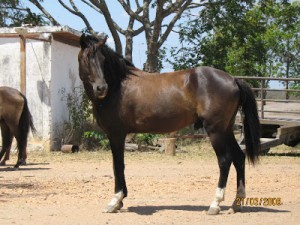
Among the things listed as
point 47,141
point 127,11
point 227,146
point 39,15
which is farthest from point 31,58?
point 227,146

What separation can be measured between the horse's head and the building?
9598 millimetres

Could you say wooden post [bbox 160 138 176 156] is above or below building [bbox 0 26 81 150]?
below

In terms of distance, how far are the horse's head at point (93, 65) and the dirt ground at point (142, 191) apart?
158cm

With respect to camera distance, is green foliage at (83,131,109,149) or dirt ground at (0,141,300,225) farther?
green foliage at (83,131,109,149)

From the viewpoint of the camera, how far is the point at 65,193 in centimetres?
894

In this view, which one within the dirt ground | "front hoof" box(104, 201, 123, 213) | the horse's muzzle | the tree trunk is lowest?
the dirt ground

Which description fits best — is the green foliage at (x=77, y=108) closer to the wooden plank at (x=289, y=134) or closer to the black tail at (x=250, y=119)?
the wooden plank at (x=289, y=134)

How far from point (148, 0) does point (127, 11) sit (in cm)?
101

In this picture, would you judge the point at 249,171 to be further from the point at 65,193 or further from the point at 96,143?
the point at 96,143

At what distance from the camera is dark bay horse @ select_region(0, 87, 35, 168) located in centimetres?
1304

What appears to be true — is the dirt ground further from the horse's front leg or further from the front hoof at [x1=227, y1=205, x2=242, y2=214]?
the horse's front leg

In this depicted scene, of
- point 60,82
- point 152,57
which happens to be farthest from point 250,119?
point 152,57
